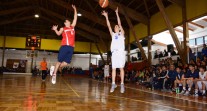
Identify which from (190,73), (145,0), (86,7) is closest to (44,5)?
(86,7)

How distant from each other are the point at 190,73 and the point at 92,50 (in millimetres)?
22232

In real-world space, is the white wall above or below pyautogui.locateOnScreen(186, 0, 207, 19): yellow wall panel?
below

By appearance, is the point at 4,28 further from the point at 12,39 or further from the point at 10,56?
the point at 10,56

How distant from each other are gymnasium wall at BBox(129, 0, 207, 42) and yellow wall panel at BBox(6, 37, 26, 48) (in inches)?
615

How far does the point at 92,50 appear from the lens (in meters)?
30.3

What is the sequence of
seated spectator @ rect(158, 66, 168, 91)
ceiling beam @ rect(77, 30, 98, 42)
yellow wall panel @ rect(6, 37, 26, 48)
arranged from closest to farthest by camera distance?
seated spectator @ rect(158, 66, 168, 91) → ceiling beam @ rect(77, 30, 98, 42) → yellow wall panel @ rect(6, 37, 26, 48)

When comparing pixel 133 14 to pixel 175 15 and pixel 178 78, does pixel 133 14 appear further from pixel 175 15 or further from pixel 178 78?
pixel 178 78

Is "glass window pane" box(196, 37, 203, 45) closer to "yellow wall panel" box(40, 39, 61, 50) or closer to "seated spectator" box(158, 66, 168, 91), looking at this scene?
"seated spectator" box(158, 66, 168, 91)

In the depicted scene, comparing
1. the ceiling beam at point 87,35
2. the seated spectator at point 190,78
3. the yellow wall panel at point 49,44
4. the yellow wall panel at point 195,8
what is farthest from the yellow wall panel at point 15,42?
the seated spectator at point 190,78

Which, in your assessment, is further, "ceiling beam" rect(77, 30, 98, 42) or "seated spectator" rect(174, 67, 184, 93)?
"ceiling beam" rect(77, 30, 98, 42)

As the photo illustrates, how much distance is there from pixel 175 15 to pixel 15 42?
67.4 feet

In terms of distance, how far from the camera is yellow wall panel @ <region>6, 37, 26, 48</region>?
27.5 meters

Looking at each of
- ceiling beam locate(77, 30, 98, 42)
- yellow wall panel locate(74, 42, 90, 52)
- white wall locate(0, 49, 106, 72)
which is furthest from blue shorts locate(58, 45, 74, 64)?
white wall locate(0, 49, 106, 72)

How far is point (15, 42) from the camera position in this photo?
2766 centimetres
